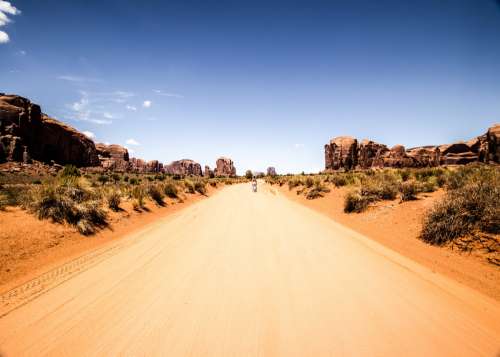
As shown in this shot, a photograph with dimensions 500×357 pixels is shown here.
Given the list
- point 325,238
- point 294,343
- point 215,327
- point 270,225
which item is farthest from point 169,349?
point 270,225

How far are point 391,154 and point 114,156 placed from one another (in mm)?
122378

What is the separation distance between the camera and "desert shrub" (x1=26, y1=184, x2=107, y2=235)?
737 centimetres

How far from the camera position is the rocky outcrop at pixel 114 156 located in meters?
103

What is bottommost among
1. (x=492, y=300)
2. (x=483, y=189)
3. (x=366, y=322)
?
(x=492, y=300)

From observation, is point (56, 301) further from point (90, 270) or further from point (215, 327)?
point (215, 327)

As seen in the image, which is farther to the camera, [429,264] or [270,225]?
[270,225]

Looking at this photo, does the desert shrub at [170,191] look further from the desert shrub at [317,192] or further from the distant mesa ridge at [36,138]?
the distant mesa ridge at [36,138]

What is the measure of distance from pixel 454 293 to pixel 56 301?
640cm

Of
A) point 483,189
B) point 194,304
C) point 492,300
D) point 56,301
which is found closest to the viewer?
point 194,304

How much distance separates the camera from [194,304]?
3301 millimetres

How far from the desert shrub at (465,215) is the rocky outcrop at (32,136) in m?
62.3

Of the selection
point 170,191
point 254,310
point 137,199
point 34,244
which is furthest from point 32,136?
point 254,310

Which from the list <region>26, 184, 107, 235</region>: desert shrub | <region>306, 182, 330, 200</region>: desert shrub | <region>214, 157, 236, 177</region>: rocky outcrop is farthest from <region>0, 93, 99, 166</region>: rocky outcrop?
<region>214, 157, 236, 177</region>: rocky outcrop

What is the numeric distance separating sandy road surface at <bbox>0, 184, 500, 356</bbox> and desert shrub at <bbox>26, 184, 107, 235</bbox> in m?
3.48
